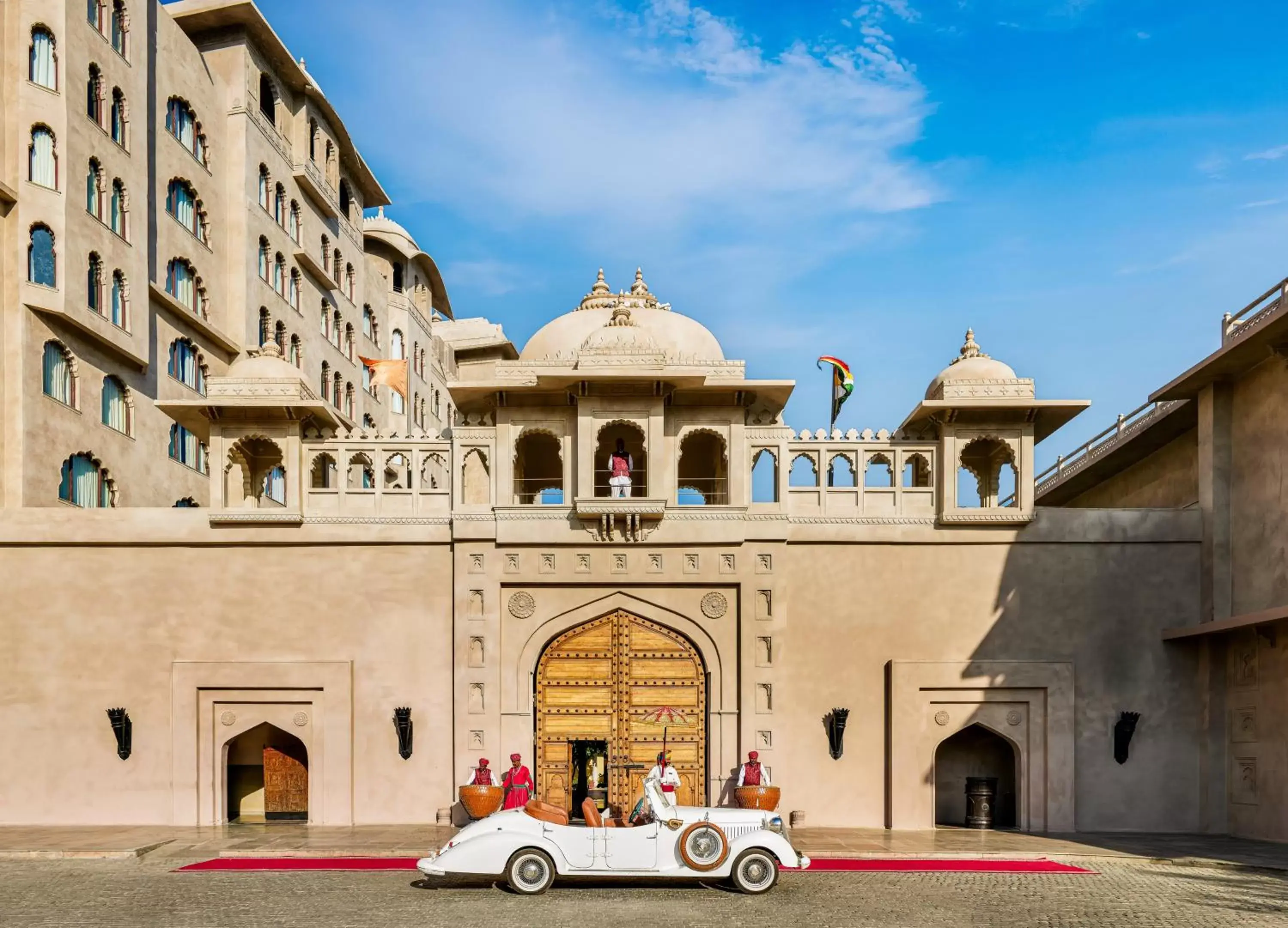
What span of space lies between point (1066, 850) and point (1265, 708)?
406cm

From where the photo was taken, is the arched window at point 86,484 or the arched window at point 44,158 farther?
the arched window at point 86,484

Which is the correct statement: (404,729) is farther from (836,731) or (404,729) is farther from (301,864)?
(836,731)

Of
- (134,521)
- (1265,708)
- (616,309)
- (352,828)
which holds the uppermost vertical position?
(616,309)

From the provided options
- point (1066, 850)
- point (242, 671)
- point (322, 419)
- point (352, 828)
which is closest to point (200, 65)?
point (322, 419)

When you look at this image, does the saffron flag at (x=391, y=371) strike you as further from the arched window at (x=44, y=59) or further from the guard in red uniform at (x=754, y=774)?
the guard in red uniform at (x=754, y=774)

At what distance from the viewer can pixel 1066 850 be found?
17.1 metres

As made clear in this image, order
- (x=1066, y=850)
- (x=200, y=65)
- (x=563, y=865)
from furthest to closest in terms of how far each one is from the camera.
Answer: (x=200, y=65), (x=1066, y=850), (x=563, y=865)

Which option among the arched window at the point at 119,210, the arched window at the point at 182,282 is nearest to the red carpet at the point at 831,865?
the arched window at the point at 119,210

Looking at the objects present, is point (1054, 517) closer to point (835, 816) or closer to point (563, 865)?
point (835, 816)

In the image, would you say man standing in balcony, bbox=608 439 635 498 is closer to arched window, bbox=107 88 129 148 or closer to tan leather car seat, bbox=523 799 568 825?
tan leather car seat, bbox=523 799 568 825

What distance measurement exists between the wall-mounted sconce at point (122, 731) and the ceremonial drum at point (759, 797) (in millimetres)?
9883

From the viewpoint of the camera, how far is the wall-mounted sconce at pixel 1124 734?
769 inches

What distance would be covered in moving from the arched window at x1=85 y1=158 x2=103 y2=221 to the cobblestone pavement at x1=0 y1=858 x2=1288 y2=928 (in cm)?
1483

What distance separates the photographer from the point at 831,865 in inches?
635
